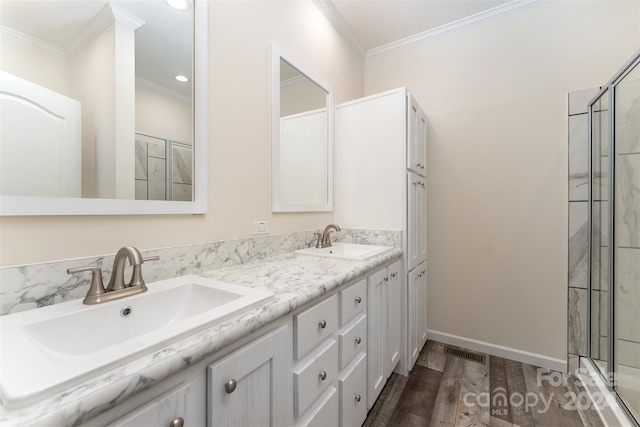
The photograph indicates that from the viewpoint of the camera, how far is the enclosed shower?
1556 millimetres

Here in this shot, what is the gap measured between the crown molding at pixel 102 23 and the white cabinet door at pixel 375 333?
1.50m

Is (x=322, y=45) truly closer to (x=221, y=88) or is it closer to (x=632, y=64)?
(x=221, y=88)

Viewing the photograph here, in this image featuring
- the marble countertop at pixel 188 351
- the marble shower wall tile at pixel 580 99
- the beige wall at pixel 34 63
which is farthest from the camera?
the marble shower wall tile at pixel 580 99

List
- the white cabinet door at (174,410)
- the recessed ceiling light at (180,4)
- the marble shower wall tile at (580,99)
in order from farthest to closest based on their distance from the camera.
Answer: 1. the marble shower wall tile at (580,99)
2. the recessed ceiling light at (180,4)
3. the white cabinet door at (174,410)

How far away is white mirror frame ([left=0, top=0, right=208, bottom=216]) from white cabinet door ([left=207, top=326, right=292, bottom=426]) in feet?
2.17

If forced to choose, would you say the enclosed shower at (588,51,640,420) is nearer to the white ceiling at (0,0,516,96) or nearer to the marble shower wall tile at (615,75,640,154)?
the marble shower wall tile at (615,75,640,154)

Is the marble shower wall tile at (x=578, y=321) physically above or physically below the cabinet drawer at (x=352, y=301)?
below

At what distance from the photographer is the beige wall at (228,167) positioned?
0.80m

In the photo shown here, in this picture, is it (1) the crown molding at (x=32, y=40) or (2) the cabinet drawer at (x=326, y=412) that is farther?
(2) the cabinet drawer at (x=326, y=412)

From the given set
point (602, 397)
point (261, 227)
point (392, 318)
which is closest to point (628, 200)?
point (602, 397)

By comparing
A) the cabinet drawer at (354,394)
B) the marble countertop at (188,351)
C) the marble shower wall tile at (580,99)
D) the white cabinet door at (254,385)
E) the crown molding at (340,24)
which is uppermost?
the crown molding at (340,24)

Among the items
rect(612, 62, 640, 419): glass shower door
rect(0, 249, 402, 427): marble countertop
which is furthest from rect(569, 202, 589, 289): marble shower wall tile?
rect(0, 249, 402, 427): marble countertop

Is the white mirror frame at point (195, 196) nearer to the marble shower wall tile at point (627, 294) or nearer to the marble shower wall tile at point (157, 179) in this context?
the marble shower wall tile at point (157, 179)

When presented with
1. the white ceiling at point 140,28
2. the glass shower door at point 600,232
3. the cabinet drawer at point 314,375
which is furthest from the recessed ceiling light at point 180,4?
the glass shower door at point 600,232
